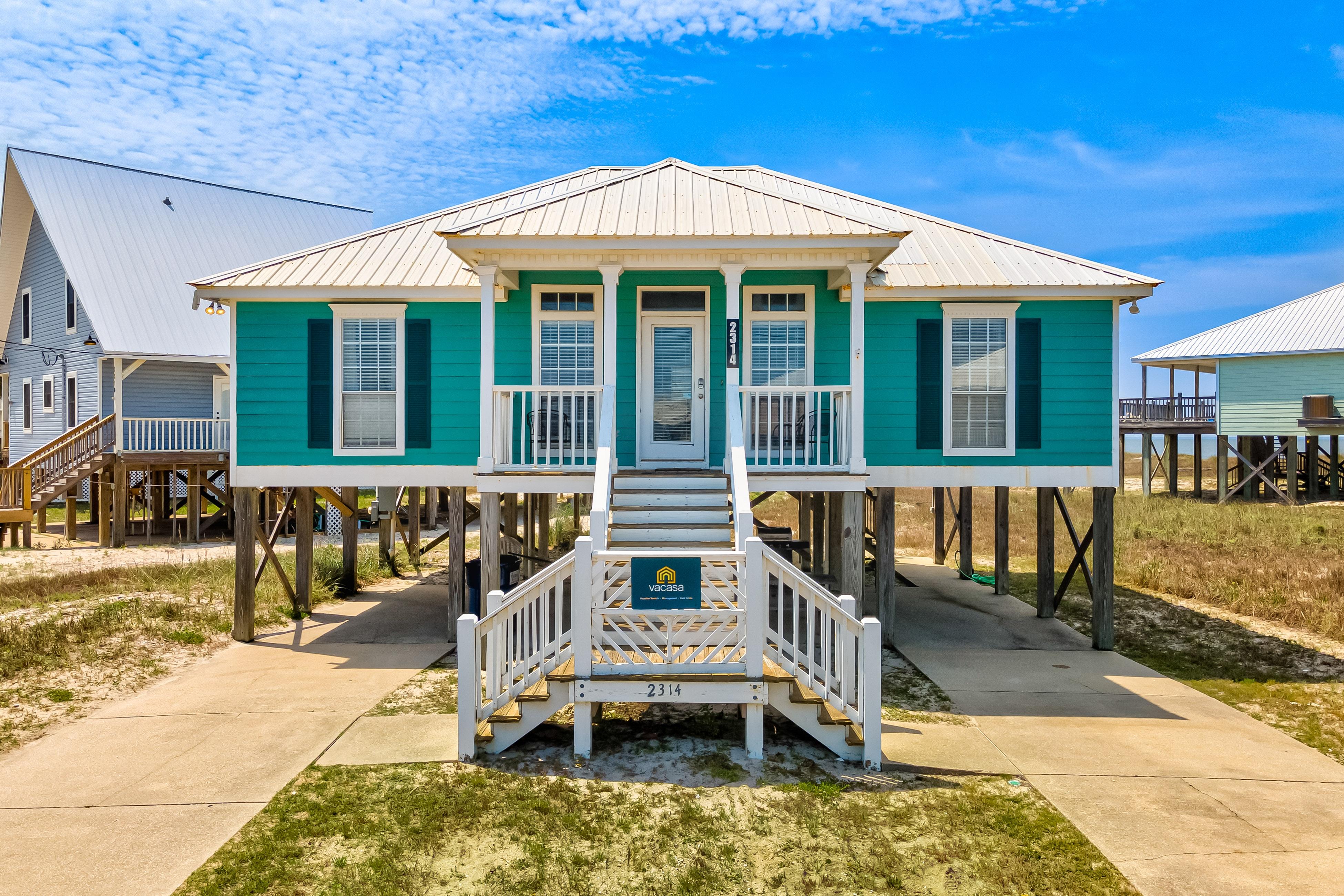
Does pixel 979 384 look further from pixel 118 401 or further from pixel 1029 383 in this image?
pixel 118 401

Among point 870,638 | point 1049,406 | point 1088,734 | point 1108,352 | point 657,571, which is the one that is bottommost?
point 1088,734

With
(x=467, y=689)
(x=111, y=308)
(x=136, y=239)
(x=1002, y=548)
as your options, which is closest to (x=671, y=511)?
(x=467, y=689)

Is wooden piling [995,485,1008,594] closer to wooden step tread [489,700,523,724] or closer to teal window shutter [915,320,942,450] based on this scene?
teal window shutter [915,320,942,450]

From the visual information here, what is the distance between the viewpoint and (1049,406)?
11.0 m

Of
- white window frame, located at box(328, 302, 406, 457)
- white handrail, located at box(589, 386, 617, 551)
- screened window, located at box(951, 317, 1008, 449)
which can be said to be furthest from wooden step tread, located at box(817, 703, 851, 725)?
white window frame, located at box(328, 302, 406, 457)

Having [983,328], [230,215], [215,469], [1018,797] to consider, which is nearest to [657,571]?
[1018,797]

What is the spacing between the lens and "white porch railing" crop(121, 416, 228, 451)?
66.4ft

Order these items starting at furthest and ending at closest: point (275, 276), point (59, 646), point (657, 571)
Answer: point (275, 276)
point (59, 646)
point (657, 571)

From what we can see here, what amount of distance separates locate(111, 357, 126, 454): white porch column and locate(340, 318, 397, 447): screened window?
12.5 meters

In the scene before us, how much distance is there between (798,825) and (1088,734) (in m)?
3.61

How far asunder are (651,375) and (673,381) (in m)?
0.31

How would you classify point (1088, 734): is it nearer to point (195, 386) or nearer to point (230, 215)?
point (195, 386)

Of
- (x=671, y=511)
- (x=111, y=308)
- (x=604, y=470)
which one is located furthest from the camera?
(x=111, y=308)

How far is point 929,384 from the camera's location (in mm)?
10961
